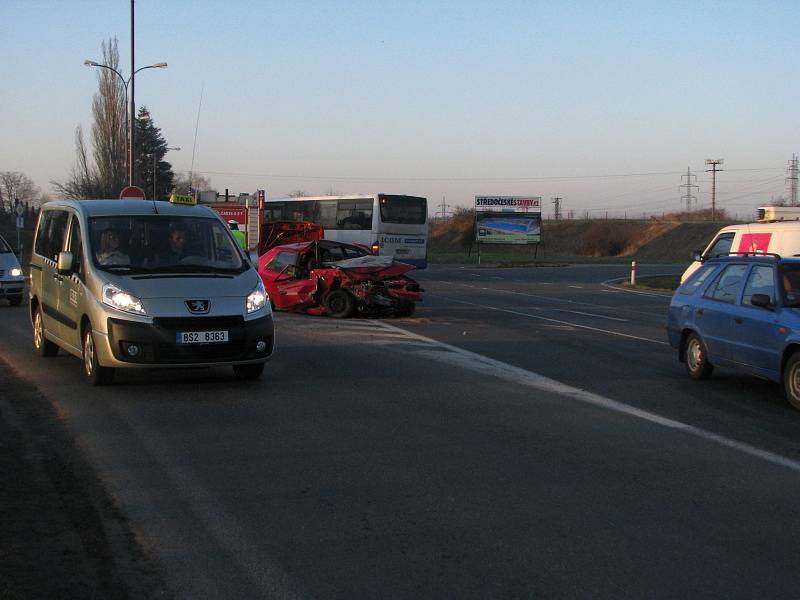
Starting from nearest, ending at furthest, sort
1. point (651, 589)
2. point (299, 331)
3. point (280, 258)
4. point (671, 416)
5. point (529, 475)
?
1. point (651, 589)
2. point (529, 475)
3. point (671, 416)
4. point (299, 331)
5. point (280, 258)

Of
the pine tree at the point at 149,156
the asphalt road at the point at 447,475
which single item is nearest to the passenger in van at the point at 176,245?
the asphalt road at the point at 447,475

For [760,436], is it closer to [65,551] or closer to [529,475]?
[529,475]

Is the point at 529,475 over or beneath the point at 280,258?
beneath

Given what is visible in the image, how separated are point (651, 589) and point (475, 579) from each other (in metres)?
0.85

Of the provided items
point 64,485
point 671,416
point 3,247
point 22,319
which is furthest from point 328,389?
point 3,247

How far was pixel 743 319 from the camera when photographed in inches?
417

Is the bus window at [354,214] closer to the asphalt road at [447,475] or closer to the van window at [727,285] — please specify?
the asphalt road at [447,475]

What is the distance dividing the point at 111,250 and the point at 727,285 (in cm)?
705

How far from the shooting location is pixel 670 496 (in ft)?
20.7

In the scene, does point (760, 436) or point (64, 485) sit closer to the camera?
point (64, 485)

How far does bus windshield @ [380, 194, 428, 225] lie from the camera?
3997 centimetres

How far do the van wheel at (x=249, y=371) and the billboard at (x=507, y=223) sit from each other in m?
60.0

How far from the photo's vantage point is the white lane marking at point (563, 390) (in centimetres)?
776

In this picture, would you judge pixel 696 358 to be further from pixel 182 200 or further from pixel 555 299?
pixel 555 299
